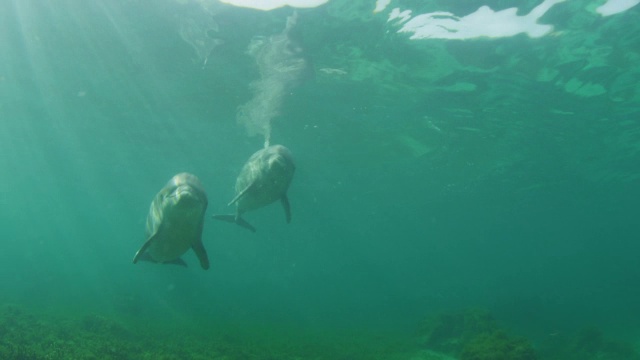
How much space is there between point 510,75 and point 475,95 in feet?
7.28

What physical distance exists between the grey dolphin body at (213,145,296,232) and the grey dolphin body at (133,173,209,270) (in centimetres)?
189

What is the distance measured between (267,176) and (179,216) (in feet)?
7.85

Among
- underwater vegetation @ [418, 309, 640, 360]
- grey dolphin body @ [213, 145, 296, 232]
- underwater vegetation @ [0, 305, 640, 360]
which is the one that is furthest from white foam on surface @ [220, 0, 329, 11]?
underwater vegetation @ [418, 309, 640, 360]

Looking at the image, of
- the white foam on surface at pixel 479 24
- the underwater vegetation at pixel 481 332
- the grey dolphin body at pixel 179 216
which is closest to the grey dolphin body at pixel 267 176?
the grey dolphin body at pixel 179 216

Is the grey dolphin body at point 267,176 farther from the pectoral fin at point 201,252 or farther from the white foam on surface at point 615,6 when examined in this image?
the white foam on surface at point 615,6

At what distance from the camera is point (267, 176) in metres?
7.81

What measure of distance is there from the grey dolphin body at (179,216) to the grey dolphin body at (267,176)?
1.89 metres

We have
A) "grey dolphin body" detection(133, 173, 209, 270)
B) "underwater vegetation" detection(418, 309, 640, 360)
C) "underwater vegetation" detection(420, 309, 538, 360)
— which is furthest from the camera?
"underwater vegetation" detection(418, 309, 640, 360)

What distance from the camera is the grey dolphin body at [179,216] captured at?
556cm

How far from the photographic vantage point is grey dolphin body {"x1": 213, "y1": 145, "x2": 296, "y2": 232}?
7.62m

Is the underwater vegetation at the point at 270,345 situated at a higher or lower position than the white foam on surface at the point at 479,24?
lower

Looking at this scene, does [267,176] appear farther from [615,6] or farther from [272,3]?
[615,6]

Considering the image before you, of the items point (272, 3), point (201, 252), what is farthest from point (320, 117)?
point (201, 252)

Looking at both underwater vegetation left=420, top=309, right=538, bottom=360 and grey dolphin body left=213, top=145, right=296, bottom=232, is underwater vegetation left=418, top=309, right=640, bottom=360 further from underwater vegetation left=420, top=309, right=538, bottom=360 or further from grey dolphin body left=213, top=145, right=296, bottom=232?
grey dolphin body left=213, top=145, right=296, bottom=232
